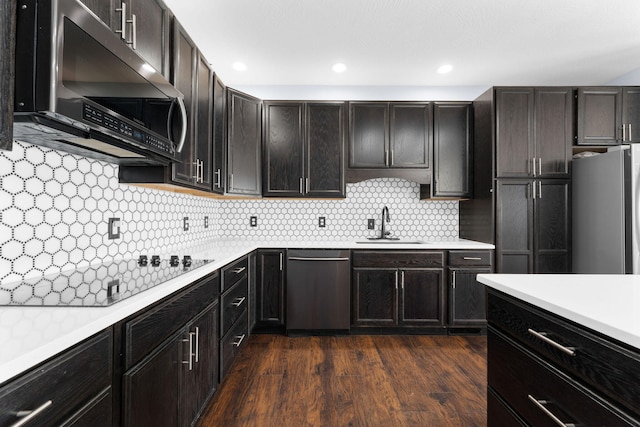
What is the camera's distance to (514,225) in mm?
2973

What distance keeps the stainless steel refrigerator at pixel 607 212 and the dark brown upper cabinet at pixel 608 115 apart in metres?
0.33

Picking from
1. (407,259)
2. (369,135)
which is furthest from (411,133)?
(407,259)

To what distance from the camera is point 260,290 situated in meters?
3.04

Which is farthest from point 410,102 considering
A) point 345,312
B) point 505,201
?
point 345,312

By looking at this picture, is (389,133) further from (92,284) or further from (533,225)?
(92,284)

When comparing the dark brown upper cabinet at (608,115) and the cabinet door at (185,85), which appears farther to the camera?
the dark brown upper cabinet at (608,115)

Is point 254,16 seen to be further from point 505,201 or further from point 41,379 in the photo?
point 505,201

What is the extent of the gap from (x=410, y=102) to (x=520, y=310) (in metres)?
2.63

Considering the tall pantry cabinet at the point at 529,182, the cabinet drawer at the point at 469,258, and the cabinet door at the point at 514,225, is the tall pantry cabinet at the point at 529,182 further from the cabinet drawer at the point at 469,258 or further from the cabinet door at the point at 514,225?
the cabinet drawer at the point at 469,258

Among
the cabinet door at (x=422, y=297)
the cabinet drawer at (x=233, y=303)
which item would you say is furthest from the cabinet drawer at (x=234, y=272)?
the cabinet door at (x=422, y=297)

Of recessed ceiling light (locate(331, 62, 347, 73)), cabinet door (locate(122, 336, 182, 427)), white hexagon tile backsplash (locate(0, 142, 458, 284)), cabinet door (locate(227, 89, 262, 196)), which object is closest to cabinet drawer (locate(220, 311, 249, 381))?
cabinet door (locate(122, 336, 182, 427))

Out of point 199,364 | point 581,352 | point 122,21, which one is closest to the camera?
point 581,352

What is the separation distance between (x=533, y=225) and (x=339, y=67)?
2393 millimetres

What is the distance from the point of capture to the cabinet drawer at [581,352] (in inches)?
28.9
